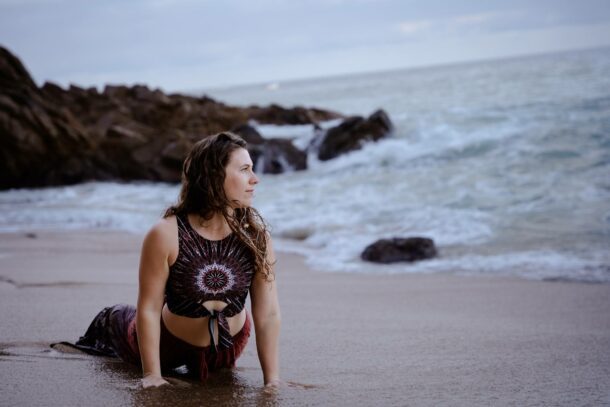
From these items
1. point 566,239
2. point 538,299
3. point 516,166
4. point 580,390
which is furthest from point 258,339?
point 516,166

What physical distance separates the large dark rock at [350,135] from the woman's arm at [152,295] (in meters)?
17.6

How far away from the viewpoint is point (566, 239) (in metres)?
8.48

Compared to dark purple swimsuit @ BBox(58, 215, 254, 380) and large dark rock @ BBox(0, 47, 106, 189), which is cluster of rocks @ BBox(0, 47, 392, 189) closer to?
large dark rock @ BBox(0, 47, 106, 189)

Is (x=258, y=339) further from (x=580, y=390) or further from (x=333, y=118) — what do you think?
(x=333, y=118)

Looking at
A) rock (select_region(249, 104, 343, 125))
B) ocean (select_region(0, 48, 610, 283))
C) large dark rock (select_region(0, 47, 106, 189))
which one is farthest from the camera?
rock (select_region(249, 104, 343, 125))

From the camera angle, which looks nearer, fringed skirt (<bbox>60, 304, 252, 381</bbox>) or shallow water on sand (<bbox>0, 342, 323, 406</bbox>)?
shallow water on sand (<bbox>0, 342, 323, 406</bbox>)

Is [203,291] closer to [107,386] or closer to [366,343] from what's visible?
[107,386]

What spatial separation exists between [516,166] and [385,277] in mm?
8755

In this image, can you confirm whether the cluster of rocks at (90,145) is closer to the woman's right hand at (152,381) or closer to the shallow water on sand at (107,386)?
the shallow water on sand at (107,386)

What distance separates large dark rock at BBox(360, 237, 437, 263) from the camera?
25.9 ft

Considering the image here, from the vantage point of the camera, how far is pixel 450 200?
39.6 ft

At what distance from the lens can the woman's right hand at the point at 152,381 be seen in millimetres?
2977

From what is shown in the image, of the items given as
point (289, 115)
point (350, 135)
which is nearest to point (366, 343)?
point (350, 135)

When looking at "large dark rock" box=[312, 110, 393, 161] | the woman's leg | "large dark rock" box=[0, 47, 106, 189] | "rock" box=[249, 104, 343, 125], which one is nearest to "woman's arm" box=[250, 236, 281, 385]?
the woman's leg
